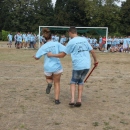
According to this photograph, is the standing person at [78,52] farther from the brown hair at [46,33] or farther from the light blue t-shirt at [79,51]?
the brown hair at [46,33]

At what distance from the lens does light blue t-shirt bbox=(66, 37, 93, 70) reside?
6.57 metres

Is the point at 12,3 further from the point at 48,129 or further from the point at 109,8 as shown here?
the point at 48,129

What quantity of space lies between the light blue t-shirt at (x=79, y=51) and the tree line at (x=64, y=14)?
58452 mm

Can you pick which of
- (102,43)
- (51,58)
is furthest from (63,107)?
(102,43)

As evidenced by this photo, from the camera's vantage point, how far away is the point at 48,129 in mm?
5254

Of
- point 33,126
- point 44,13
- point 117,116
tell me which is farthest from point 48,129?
point 44,13

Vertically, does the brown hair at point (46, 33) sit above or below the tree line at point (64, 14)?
below

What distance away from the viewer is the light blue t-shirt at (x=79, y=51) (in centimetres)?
657

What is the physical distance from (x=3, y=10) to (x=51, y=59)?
70.2 m

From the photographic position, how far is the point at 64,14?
66.9 meters

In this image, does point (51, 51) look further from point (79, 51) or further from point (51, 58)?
point (79, 51)

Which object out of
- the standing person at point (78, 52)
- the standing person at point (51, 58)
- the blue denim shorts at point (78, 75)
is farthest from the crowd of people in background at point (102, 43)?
the standing person at point (78, 52)

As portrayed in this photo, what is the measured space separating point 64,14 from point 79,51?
61.3 meters

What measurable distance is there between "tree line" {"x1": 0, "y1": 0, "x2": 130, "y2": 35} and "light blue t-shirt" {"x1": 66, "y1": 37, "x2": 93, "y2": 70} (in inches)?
2301
